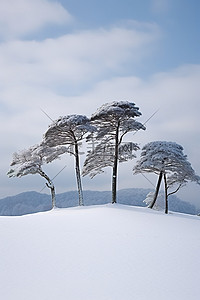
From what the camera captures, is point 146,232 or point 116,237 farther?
point 146,232

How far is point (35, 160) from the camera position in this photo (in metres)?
19.4

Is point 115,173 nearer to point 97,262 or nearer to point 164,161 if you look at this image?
point 164,161

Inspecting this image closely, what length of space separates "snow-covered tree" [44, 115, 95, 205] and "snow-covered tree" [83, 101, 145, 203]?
41.9 inches

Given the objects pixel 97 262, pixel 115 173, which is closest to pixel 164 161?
pixel 115 173

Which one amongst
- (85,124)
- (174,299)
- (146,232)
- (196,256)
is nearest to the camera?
(174,299)

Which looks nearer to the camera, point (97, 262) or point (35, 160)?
point (97, 262)

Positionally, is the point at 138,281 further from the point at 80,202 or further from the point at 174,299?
the point at 80,202

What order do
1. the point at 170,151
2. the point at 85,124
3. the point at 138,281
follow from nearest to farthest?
the point at 138,281 < the point at 85,124 < the point at 170,151

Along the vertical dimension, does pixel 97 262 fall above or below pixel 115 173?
below

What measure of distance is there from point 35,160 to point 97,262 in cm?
1389

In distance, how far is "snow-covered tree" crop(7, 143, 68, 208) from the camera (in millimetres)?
19000

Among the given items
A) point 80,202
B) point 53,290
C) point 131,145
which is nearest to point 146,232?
point 53,290

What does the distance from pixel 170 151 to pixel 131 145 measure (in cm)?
274

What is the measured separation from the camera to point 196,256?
23.1 ft
